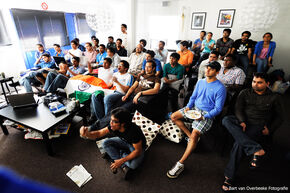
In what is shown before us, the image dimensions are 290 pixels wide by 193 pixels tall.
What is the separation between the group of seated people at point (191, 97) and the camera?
5.72 ft

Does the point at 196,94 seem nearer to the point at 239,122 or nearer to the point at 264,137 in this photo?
the point at 239,122

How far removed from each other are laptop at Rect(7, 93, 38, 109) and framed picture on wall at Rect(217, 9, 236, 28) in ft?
19.8

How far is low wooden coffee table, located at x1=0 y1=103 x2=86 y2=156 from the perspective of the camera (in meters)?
2.09

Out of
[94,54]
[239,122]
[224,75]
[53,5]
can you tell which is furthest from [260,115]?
[53,5]

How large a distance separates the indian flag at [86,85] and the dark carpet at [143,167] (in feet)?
2.93

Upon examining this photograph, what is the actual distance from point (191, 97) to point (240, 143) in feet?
2.99

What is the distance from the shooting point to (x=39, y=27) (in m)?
5.66

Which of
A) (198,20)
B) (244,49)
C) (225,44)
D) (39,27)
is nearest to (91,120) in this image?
(225,44)

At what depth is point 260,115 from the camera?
1.99 metres

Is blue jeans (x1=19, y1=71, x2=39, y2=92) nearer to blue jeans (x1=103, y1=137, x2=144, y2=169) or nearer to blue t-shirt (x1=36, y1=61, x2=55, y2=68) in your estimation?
blue t-shirt (x1=36, y1=61, x2=55, y2=68)

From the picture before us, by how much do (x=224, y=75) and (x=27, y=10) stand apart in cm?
629

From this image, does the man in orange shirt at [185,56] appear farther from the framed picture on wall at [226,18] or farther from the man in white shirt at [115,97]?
the framed picture on wall at [226,18]

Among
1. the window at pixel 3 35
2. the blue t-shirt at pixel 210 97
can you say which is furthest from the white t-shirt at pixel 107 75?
the window at pixel 3 35

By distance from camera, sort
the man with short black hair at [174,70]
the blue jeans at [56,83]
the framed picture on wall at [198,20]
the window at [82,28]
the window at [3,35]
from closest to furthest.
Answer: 1. the man with short black hair at [174,70]
2. the blue jeans at [56,83]
3. the window at [3,35]
4. the framed picture on wall at [198,20]
5. the window at [82,28]
